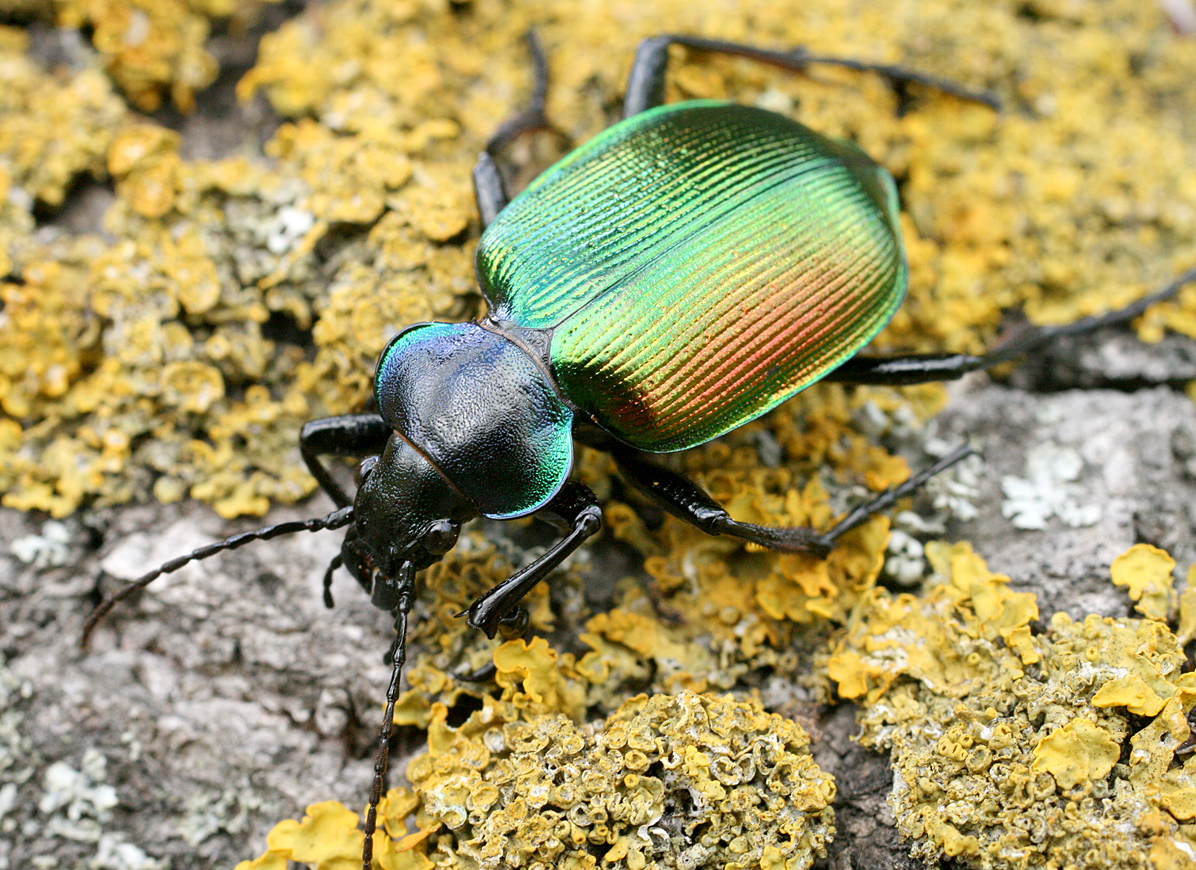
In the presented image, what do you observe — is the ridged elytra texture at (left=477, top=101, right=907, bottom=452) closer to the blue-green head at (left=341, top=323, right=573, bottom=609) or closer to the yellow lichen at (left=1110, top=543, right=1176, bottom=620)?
the blue-green head at (left=341, top=323, right=573, bottom=609)

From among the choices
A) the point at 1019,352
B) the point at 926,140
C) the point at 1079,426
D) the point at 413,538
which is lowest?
the point at 1079,426

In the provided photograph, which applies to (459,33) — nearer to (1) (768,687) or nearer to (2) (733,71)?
(2) (733,71)

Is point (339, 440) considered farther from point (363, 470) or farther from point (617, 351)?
point (617, 351)

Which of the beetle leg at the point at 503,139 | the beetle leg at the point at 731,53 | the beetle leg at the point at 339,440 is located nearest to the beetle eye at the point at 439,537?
the beetle leg at the point at 339,440

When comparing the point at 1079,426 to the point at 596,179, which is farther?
the point at 1079,426

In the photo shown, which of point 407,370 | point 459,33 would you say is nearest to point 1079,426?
point 407,370

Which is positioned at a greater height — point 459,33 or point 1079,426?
point 459,33
